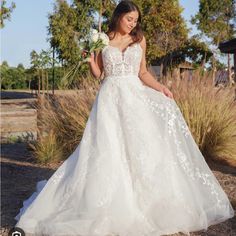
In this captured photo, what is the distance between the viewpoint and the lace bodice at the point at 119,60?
373 cm

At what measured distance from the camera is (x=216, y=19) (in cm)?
→ 3241

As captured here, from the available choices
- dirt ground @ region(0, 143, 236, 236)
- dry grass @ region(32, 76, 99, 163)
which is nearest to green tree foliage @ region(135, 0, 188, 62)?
dry grass @ region(32, 76, 99, 163)

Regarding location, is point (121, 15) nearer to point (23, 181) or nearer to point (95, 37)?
point (95, 37)

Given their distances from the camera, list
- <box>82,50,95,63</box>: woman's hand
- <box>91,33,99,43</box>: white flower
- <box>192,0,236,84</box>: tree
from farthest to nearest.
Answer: <box>192,0,236,84</box>: tree < <box>82,50,95,63</box>: woman's hand < <box>91,33,99,43</box>: white flower

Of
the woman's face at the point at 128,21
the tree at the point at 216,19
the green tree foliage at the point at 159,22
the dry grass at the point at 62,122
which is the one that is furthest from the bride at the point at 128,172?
the tree at the point at 216,19

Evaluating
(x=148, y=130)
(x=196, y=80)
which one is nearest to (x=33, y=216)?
(x=148, y=130)

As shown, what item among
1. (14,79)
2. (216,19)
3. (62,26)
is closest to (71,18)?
(62,26)

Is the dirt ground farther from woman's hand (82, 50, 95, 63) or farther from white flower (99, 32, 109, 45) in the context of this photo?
white flower (99, 32, 109, 45)

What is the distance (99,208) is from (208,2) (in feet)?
103

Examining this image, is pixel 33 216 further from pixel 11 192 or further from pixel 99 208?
pixel 11 192

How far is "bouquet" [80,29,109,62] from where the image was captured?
12.0ft

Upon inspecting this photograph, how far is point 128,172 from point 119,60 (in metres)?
0.92

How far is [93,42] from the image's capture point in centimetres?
367

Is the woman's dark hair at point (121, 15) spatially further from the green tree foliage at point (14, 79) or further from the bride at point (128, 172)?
the green tree foliage at point (14, 79)
